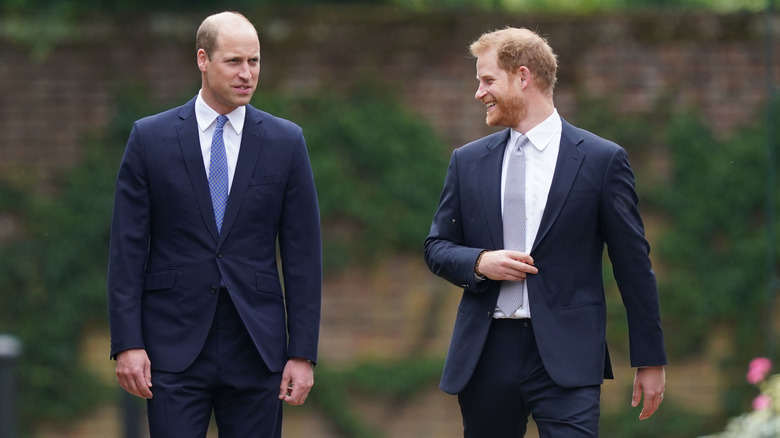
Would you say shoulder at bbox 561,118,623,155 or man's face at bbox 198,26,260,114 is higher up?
man's face at bbox 198,26,260,114

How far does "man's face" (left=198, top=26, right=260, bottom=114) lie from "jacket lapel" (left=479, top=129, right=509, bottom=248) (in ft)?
2.76

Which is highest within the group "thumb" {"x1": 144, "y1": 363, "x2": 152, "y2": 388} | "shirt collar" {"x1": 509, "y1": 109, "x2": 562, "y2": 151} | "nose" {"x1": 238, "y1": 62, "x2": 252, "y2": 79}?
"nose" {"x1": 238, "y1": 62, "x2": 252, "y2": 79}

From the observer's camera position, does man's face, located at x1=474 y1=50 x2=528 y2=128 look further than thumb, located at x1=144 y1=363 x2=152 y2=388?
Yes

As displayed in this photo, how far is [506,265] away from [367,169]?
4.58m

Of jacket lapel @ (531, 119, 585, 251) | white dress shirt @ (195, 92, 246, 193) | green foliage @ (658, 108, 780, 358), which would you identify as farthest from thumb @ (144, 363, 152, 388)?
green foliage @ (658, 108, 780, 358)

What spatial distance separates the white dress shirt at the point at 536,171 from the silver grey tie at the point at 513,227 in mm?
14

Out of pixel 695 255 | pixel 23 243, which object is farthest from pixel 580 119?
pixel 23 243

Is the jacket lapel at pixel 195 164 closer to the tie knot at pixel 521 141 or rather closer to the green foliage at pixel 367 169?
the tie knot at pixel 521 141

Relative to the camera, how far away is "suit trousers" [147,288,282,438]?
3.98 m

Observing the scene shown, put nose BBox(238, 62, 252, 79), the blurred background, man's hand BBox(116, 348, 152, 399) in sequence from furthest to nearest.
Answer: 1. the blurred background
2. nose BBox(238, 62, 252, 79)
3. man's hand BBox(116, 348, 152, 399)

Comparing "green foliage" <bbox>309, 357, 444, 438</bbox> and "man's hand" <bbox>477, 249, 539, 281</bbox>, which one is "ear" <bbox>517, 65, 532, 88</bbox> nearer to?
"man's hand" <bbox>477, 249, 539, 281</bbox>

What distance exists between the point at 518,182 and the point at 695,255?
15.0ft

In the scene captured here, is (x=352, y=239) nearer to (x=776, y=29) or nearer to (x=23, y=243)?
(x=23, y=243)

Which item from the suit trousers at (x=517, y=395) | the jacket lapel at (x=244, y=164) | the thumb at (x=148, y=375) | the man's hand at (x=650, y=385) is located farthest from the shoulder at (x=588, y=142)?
the thumb at (x=148, y=375)
